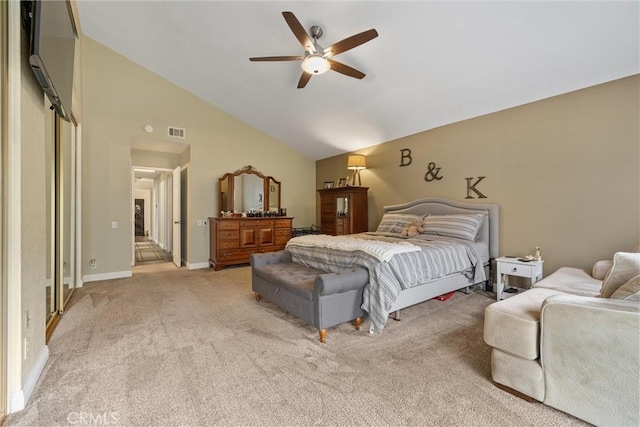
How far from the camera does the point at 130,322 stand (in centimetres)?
293

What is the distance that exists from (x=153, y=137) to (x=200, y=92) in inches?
50.3

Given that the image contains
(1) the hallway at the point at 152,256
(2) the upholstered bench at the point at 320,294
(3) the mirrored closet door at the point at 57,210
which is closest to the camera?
(2) the upholstered bench at the point at 320,294

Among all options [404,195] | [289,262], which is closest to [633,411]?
[289,262]

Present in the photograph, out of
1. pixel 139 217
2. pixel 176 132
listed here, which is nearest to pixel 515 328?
pixel 176 132

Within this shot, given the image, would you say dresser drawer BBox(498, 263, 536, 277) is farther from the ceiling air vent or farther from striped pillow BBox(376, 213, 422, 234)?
the ceiling air vent

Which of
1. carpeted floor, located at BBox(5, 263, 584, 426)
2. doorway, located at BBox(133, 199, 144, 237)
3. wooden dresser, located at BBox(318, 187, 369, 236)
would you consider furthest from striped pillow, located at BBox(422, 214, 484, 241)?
doorway, located at BBox(133, 199, 144, 237)

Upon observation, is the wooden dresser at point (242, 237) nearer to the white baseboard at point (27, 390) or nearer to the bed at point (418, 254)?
the bed at point (418, 254)

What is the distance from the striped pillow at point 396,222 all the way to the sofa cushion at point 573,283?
2.02 m

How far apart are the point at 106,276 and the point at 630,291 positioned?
631 cm

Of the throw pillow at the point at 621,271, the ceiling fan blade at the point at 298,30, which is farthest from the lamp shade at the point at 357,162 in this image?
the throw pillow at the point at 621,271

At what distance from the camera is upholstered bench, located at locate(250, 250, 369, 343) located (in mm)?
2465

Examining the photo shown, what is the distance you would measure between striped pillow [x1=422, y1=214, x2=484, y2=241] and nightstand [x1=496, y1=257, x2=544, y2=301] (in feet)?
1.76

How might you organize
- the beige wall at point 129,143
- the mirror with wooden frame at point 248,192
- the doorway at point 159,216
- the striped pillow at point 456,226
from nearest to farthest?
1. the striped pillow at point 456,226
2. the beige wall at point 129,143
3. the mirror with wooden frame at point 248,192
4. the doorway at point 159,216

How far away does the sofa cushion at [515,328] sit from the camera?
5.40 feet
